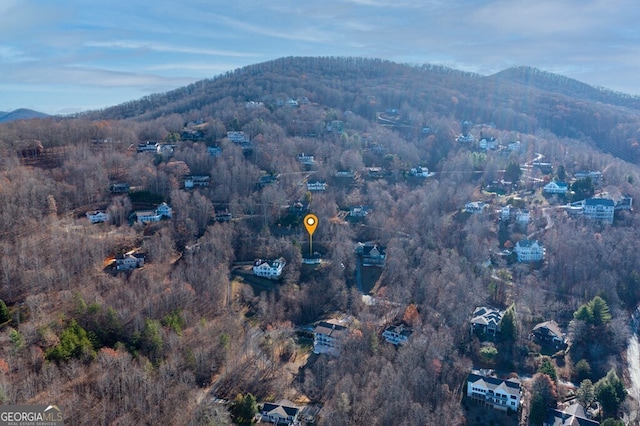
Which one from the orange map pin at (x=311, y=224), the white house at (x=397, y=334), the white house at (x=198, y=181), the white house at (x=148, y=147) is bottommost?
the white house at (x=397, y=334)

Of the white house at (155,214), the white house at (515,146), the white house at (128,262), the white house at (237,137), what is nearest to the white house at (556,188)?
the white house at (515,146)

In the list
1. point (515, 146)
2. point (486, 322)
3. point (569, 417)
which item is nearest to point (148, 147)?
point (486, 322)

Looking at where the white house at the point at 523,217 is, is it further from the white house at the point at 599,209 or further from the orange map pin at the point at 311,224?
the orange map pin at the point at 311,224

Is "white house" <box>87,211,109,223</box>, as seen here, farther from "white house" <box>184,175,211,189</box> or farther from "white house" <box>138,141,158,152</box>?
"white house" <box>138,141,158,152</box>

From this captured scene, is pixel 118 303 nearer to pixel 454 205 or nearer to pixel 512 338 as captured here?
pixel 512 338

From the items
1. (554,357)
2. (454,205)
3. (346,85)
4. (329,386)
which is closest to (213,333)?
(329,386)
